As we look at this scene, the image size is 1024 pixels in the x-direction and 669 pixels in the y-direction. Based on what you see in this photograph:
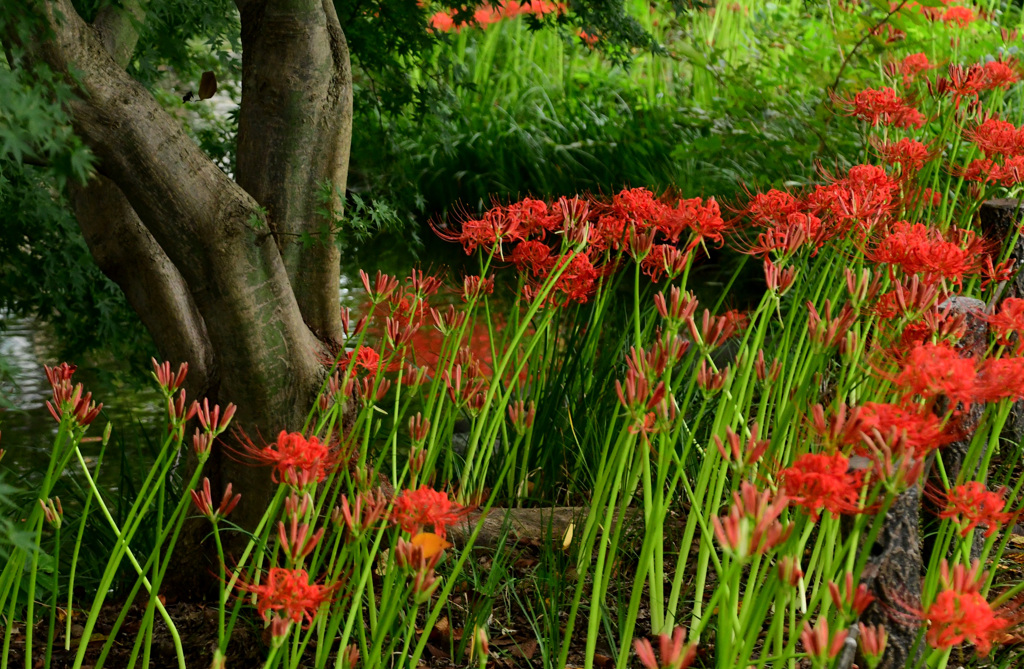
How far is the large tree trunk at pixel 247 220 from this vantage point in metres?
2.17

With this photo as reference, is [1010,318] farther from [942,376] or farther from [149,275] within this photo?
[149,275]

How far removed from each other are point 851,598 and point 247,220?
1.59 metres

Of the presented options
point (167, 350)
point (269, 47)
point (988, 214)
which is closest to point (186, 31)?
point (269, 47)

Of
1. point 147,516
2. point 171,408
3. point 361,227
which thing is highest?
point 361,227

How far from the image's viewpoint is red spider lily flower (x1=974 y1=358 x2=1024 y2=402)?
137cm

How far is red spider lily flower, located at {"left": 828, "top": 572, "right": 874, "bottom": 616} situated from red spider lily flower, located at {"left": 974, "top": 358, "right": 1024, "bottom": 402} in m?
0.34

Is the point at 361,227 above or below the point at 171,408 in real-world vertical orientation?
above

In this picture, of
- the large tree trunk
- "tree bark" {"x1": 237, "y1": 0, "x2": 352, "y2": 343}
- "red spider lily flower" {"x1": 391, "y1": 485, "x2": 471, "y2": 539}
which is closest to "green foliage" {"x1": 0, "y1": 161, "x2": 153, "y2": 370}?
the large tree trunk

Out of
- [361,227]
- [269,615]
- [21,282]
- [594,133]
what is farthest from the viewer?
[594,133]

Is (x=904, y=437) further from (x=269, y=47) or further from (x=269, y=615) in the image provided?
(x=269, y=47)

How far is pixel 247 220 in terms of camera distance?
230cm

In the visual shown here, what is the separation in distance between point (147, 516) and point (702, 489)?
149cm

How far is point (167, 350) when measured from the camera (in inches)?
101

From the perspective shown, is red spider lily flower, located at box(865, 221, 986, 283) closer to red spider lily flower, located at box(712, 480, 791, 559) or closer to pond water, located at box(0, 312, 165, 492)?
red spider lily flower, located at box(712, 480, 791, 559)
